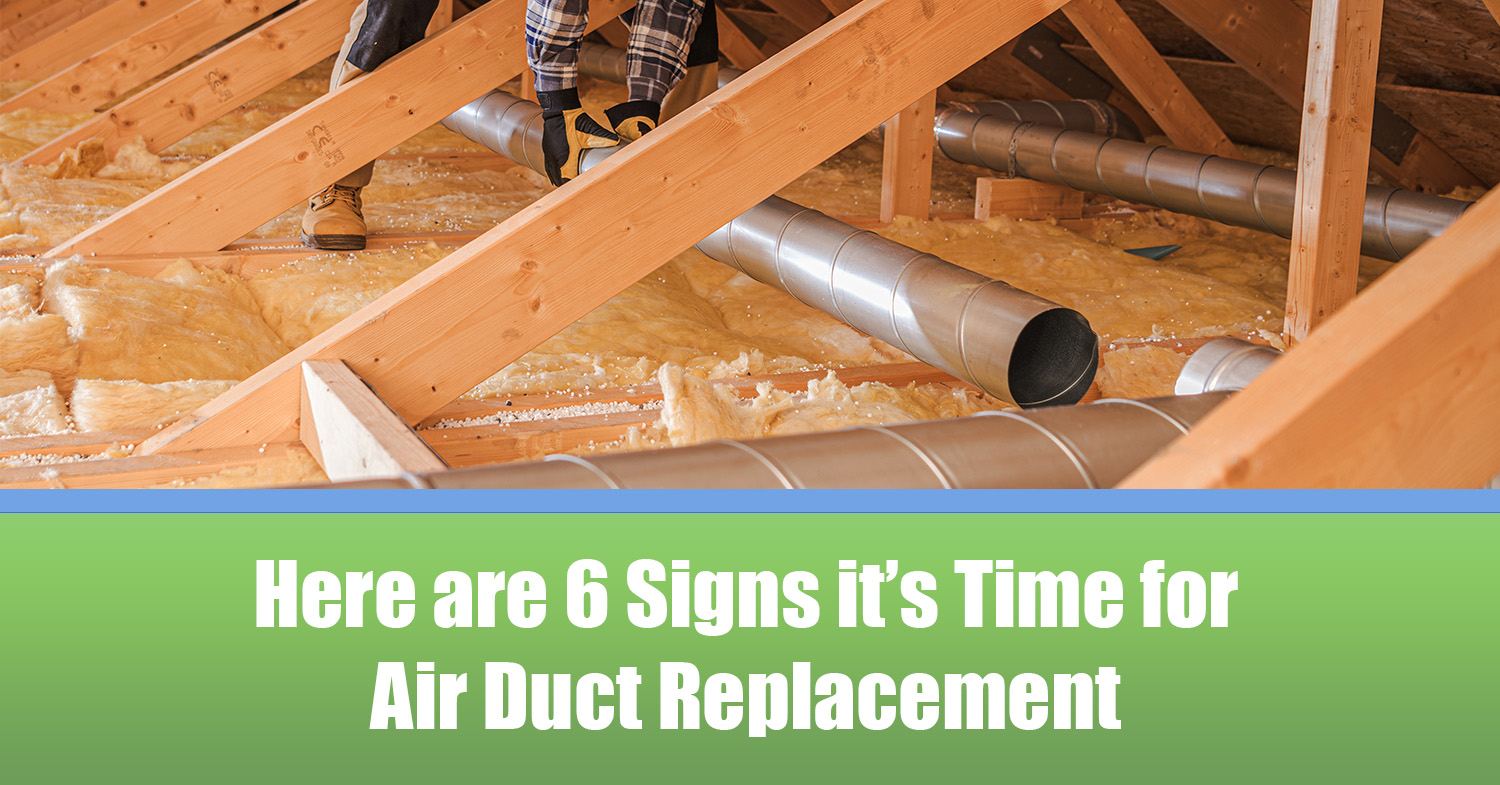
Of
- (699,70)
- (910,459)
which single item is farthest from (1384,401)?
(699,70)

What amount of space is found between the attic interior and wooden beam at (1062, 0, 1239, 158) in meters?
0.01

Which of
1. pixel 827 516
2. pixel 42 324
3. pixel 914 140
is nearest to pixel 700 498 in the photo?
pixel 827 516

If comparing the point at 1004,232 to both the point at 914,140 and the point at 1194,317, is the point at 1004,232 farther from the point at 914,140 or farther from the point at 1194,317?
the point at 1194,317

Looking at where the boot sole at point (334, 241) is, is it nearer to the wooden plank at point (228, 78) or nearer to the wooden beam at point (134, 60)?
the wooden plank at point (228, 78)

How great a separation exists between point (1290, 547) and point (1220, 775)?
0.56 ft

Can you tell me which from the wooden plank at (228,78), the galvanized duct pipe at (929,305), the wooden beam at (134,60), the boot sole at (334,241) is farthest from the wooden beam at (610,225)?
the wooden beam at (134,60)

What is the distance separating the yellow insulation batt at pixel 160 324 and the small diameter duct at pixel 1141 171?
2.19 m

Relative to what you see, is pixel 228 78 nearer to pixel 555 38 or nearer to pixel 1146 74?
pixel 555 38

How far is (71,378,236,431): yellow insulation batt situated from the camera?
5.57 feet

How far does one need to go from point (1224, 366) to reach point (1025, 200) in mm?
1999

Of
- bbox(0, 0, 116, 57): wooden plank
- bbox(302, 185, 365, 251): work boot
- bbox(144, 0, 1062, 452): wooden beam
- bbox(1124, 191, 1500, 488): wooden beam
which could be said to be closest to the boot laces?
bbox(302, 185, 365, 251): work boot

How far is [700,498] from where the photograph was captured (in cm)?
83

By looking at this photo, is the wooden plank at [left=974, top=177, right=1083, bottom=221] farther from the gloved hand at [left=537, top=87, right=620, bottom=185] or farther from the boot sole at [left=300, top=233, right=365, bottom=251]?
the boot sole at [left=300, top=233, right=365, bottom=251]

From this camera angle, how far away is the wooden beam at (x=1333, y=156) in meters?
2.13
